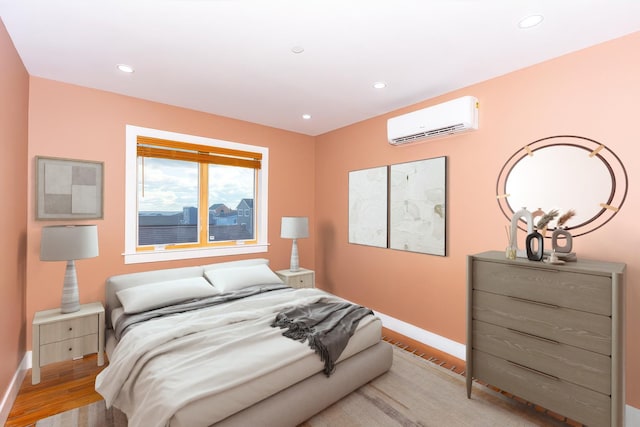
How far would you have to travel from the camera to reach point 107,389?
1.85 m

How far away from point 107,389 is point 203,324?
0.64m

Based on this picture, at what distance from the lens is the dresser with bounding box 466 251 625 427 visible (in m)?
1.67

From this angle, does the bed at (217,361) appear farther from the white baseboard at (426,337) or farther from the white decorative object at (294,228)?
the white decorative object at (294,228)

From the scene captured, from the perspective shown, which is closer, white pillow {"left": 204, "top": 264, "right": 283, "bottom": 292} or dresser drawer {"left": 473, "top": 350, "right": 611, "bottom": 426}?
A: dresser drawer {"left": 473, "top": 350, "right": 611, "bottom": 426}

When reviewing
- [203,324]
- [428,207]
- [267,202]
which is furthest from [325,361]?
[267,202]

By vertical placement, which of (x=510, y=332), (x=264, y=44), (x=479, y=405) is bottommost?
(x=479, y=405)

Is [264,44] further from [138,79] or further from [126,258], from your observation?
[126,258]

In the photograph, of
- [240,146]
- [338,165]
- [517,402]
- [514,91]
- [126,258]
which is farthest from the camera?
[338,165]

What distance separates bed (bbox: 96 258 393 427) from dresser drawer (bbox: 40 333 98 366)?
0.49 feet

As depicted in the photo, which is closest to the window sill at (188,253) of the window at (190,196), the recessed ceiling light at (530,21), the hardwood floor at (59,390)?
the window at (190,196)

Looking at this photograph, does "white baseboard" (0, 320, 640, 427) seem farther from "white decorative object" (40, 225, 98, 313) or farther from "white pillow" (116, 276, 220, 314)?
"white pillow" (116, 276, 220, 314)

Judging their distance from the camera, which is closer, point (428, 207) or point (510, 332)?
point (510, 332)

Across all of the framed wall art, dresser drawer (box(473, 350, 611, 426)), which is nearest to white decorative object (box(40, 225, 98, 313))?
the framed wall art

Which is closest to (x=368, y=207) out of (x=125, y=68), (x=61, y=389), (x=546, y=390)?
(x=546, y=390)
